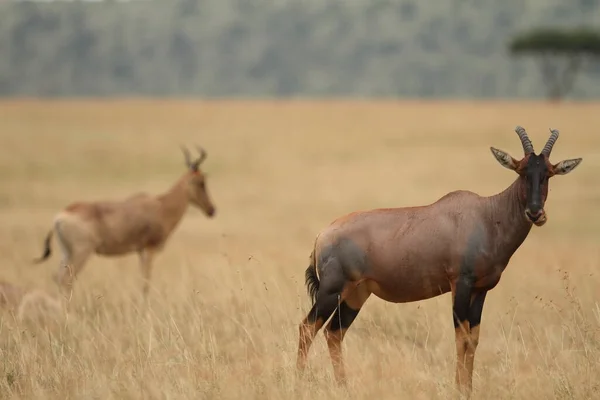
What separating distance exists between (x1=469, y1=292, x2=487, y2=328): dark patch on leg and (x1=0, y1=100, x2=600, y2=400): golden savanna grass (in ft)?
1.13

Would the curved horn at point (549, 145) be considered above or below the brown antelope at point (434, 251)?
above

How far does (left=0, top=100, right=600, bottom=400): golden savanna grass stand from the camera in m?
6.48

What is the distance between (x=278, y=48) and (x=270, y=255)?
114694 mm

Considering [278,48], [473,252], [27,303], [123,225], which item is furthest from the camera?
[278,48]

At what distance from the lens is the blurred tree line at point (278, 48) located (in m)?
118

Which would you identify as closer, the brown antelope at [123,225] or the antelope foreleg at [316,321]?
the antelope foreleg at [316,321]

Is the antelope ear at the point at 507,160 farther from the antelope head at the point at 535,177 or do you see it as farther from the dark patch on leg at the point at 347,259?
the dark patch on leg at the point at 347,259

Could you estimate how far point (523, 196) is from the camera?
664 centimetres

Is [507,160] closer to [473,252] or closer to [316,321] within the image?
[473,252]

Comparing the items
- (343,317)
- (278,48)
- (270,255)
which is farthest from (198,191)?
(278,48)

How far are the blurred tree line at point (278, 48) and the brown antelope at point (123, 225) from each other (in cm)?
10097

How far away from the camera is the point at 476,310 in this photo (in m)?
6.62

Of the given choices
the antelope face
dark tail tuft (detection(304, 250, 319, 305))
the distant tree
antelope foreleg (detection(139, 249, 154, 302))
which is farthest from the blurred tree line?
dark tail tuft (detection(304, 250, 319, 305))

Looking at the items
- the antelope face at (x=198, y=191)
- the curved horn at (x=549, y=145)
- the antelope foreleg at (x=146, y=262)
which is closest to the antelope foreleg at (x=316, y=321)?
the curved horn at (x=549, y=145)
